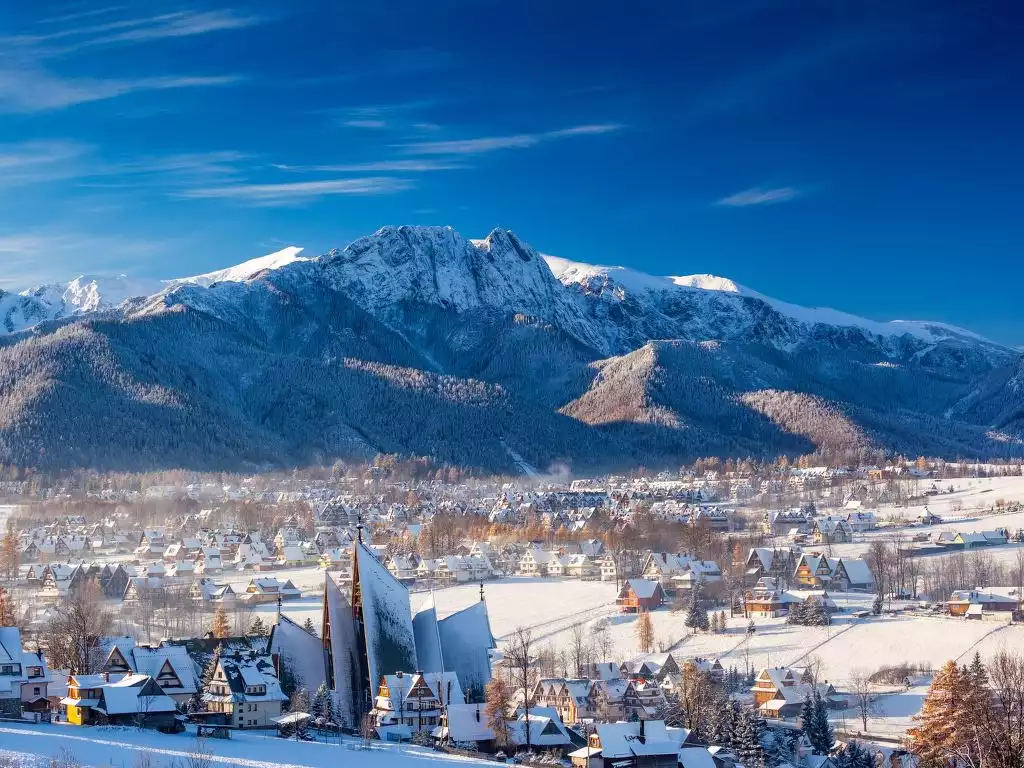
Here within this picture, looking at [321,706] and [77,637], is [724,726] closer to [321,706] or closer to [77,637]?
[321,706]

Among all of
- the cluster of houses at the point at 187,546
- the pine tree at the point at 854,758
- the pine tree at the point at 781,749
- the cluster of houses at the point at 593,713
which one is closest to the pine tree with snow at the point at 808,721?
the pine tree at the point at 781,749

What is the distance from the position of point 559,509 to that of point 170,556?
5512 centimetres

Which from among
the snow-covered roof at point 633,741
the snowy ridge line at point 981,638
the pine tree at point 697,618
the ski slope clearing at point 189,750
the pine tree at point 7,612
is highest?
the pine tree at point 7,612

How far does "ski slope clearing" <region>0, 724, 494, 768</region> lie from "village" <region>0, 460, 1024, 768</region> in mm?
1186

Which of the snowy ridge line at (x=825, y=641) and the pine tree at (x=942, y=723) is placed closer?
the pine tree at (x=942, y=723)

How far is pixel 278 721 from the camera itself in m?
46.8

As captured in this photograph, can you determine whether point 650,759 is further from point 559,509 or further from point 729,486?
point 729,486

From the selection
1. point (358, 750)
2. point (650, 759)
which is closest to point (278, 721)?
point (358, 750)

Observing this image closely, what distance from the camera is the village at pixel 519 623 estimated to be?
157 feet

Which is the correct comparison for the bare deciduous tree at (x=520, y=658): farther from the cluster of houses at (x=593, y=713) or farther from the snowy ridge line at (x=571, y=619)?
the cluster of houses at (x=593, y=713)

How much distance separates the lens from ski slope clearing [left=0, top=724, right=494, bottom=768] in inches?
1439

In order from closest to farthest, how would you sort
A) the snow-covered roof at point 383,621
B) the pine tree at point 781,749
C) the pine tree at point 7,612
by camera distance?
the pine tree at point 781,749, the snow-covered roof at point 383,621, the pine tree at point 7,612

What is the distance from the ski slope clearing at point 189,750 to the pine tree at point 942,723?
13.3 meters

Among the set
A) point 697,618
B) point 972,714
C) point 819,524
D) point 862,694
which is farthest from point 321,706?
point 819,524
